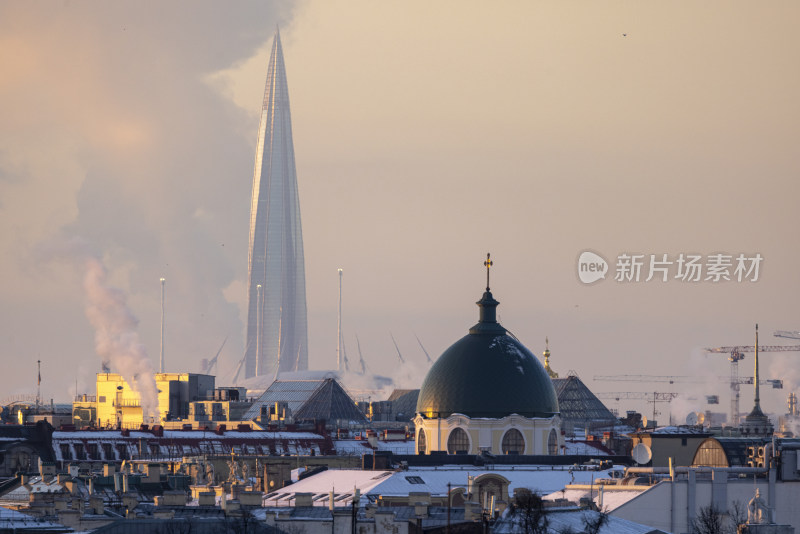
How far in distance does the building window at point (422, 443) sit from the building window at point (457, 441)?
2.19 m

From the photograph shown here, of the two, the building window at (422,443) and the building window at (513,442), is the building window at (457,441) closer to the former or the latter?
the building window at (422,443)

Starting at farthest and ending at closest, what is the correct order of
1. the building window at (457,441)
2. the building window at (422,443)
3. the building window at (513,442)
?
the building window at (422,443) → the building window at (513,442) → the building window at (457,441)

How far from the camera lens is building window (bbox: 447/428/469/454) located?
170 meters

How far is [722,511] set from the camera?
4481 inches

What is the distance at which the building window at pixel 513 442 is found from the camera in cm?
17012

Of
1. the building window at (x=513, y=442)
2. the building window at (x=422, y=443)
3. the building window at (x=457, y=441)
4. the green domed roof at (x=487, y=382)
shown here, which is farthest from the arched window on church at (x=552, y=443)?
the building window at (x=422, y=443)

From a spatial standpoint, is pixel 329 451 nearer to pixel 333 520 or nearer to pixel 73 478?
pixel 73 478

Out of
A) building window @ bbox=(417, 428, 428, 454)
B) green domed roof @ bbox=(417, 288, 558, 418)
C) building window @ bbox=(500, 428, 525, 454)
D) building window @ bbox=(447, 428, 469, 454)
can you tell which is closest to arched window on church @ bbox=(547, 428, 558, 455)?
green domed roof @ bbox=(417, 288, 558, 418)

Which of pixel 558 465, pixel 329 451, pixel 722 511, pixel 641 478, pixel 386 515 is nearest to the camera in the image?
pixel 386 515

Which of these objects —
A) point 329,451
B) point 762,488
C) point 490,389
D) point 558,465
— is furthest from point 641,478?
point 329,451

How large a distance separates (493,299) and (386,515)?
7833 cm

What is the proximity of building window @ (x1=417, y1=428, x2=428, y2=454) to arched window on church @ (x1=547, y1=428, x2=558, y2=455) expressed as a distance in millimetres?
8553

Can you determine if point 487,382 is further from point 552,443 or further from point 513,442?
point 552,443

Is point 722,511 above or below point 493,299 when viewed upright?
below
